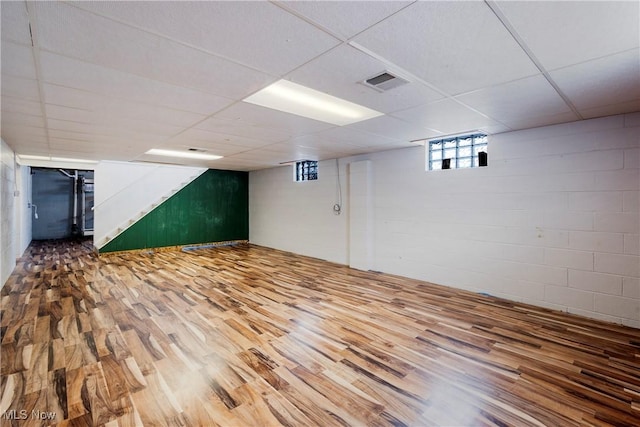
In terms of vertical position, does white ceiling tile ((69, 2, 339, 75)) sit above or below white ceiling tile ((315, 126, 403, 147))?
below

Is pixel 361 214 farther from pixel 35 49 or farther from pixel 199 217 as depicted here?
pixel 199 217

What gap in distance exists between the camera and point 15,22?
5.06 feet

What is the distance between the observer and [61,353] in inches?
101

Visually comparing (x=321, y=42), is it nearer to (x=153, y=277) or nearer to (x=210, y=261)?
(x=153, y=277)

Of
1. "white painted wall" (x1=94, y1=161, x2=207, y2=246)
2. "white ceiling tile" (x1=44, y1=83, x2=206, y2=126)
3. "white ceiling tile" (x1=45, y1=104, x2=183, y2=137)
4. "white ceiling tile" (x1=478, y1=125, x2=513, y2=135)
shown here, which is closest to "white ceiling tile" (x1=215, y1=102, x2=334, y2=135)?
"white ceiling tile" (x1=44, y1=83, x2=206, y2=126)

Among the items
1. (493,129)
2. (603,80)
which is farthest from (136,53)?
(493,129)

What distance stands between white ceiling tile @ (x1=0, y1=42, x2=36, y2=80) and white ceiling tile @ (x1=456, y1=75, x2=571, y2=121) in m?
3.26

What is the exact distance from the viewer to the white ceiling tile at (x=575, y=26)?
4.79 feet

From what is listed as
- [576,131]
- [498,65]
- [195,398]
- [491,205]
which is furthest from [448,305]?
[195,398]

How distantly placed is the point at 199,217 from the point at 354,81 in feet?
24.3

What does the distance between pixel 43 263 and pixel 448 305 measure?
7.93 m

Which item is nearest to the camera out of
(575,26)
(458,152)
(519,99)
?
(575,26)

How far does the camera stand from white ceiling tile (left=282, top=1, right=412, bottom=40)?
56.5 inches

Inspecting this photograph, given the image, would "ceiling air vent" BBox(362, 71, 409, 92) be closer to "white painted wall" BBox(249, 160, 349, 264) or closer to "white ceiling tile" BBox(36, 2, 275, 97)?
"white ceiling tile" BBox(36, 2, 275, 97)
